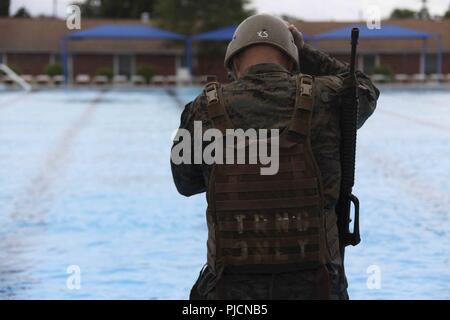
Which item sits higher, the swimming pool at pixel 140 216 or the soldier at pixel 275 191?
the soldier at pixel 275 191

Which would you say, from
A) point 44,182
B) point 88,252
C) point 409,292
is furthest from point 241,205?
point 44,182

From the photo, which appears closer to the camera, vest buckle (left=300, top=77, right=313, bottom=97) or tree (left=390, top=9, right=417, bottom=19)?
vest buckle (left=300, top=77, right=313, bottom=97)

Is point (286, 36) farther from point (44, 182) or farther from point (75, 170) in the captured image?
point (75, 170)

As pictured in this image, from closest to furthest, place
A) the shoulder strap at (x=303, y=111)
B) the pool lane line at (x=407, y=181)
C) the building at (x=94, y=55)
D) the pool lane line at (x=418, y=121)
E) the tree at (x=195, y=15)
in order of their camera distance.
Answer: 1. the shoulder strap at (x=303, y=111)
2. the pool lane line at (x=407, y=181)
3. the pool lane line at (x=418, y=121)
4. the tree at (x=195, y=15)
5. the building at (x=94, y=55)

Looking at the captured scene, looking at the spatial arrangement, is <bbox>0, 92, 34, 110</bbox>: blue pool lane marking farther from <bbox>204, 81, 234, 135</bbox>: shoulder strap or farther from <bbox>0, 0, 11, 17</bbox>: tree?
<bbox>0, 0, 11, 17</bbox>: tree

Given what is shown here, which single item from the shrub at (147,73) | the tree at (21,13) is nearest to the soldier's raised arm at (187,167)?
the shrub at (147,73)

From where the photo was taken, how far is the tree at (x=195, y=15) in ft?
182

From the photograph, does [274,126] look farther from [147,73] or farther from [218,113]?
[147,73]

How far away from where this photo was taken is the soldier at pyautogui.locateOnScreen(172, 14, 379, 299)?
3072 millimetres

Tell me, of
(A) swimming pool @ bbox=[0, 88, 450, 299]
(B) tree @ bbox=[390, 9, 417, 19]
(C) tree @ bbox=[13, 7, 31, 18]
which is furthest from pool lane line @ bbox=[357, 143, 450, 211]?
(B) tree @ bbox=[390, 9, 417, 19]

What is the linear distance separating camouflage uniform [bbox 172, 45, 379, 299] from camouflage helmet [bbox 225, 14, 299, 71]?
7 cm

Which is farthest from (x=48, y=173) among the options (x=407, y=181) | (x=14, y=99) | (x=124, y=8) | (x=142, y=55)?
(x=124, y=8)

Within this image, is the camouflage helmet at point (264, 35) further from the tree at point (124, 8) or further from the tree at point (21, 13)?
the tree at point (21, 13)

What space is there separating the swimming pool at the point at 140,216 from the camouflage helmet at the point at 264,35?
401cm
